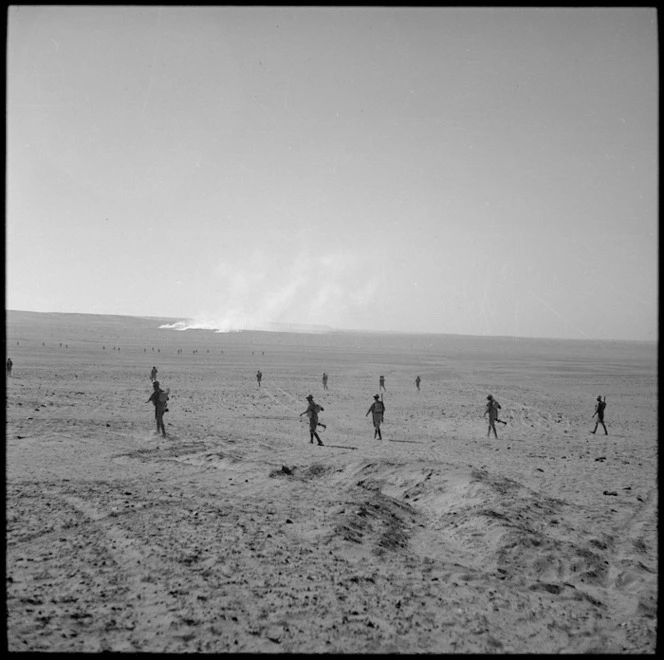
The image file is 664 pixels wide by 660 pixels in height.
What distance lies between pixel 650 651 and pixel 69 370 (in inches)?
1498

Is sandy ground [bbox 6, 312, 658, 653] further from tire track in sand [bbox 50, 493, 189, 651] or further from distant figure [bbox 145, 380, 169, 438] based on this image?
distant figure [bbox 145, 380, 169, 438]

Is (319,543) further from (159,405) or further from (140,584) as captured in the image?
(159,405)

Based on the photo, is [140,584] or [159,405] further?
[159,405]

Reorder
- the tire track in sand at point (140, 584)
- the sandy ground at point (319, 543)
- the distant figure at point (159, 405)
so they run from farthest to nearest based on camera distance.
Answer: the distant figure at point (159, 405) < the sandy ground at point (319, 543) < the tire track in sand at point (140, 584)

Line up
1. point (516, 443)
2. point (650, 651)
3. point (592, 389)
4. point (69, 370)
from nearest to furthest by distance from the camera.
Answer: point (650, 651), point (516, 443), point (69, 370), point (592, 389)

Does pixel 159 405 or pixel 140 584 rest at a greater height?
pixel 159 405

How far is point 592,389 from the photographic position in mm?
37656

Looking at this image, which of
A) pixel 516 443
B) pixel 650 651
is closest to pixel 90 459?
pixel 650 651

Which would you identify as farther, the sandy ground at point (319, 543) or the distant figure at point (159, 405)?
the distant figure at point (159, 405)

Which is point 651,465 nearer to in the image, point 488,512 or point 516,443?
point 516,443

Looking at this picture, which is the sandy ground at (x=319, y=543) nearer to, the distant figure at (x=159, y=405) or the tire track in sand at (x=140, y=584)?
the tire track in sand at (x=140, y=584)

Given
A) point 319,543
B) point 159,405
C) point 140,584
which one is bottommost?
point 319,543

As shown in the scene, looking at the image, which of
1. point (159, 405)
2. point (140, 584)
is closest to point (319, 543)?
A: point (140, 584)

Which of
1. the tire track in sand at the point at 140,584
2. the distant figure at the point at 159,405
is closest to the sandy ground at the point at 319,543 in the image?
the tire track in sand at the point at 140,584
